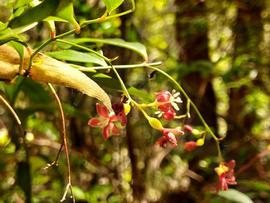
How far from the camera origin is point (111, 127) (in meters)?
0.72

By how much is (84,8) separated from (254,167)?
80cm

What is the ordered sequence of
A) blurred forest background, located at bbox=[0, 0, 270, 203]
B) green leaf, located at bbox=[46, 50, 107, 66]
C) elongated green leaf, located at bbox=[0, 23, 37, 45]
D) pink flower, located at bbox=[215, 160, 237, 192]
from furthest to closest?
blurred forest background, located at bbox=[0, 0, 270, 203] → pink flower, located at bbox=[215, 160, 237, 192] → green leaf, located at bbox=[46, 50, 107, 66] → elongated green leaf, located at bbox=[0, 23, 37, 45]

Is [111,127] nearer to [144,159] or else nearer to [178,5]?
[144,159]

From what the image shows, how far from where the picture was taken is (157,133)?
1.58 meters

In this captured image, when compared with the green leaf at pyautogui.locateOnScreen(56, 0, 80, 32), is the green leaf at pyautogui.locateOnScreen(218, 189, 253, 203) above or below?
below

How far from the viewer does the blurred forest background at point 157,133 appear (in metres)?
1.32

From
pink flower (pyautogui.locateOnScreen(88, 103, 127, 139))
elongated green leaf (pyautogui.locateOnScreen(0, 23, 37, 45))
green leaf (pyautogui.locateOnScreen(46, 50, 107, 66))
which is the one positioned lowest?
pink flower (pyautogui.locateOnScreen(88, 103, 127, 139))

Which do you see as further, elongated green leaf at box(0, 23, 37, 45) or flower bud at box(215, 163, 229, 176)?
flower bud at box(215, 163, 229, 176)

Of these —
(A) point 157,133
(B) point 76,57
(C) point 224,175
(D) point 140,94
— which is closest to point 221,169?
(C) point 224,175

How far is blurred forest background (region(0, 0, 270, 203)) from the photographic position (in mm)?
1319

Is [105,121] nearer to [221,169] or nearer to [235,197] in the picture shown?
[221,169]

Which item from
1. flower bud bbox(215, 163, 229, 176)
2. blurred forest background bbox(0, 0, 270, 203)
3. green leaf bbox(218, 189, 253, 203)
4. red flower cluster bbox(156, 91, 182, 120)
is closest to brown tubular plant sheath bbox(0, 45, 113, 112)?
red flower cluster bbox(156, 91, 182, 120)

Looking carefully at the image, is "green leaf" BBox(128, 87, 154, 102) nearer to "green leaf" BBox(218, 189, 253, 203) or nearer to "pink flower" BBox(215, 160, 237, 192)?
"pink flower" BBox(215, 160, 237, 192)

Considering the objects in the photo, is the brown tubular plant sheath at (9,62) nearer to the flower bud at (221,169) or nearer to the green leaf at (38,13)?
the green leaf at (38,13)
